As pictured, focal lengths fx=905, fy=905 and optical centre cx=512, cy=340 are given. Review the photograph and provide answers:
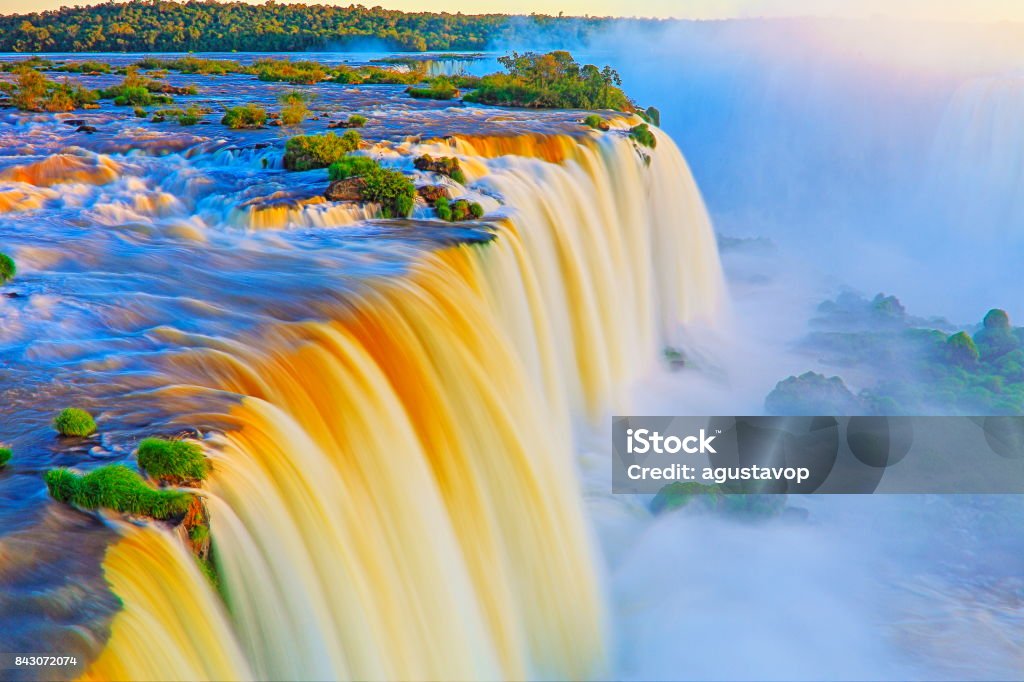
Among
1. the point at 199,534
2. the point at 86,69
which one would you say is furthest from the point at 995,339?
the point at 86,69

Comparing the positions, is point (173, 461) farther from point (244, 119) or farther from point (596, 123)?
point (596, 123)

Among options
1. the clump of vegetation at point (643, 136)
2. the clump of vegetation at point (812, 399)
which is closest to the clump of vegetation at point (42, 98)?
the clump of vegetation at point (643, 136)

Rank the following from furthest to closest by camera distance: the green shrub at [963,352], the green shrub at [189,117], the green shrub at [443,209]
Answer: the green shrub at [189,117]
the green shrub at [963,352]
the green shrub at [443,209]

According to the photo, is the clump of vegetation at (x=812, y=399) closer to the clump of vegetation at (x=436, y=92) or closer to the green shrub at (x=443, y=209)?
the green shrub at (x=443, y=209)

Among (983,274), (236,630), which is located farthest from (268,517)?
(983,274)

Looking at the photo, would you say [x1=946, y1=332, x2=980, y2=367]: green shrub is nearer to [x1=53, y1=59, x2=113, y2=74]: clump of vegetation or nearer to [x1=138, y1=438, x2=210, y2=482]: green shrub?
[x1=138, y1=438, x2=210, y2=482]: green shrub

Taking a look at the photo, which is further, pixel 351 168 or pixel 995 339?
pixel 995 339

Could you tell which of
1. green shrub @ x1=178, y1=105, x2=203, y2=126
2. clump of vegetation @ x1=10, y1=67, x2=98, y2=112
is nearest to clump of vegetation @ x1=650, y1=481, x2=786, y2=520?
green shrub @ x1=178, y1=105, x2=203, y2=126

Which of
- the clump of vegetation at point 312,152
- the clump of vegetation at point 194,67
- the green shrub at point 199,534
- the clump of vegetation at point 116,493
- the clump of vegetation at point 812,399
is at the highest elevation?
the clump of vegetation at point 194,67
